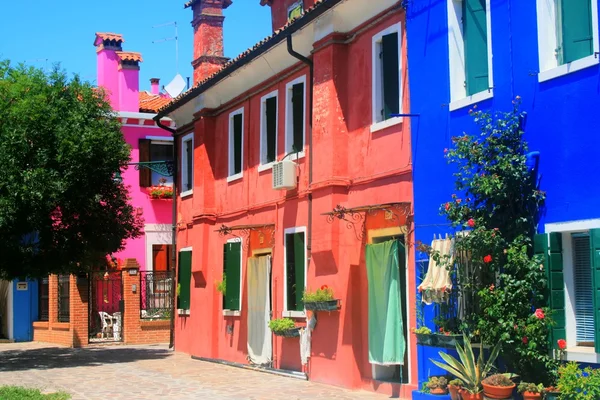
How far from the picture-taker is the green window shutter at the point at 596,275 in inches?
347

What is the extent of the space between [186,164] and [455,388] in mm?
14073

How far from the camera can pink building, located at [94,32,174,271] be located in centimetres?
2981

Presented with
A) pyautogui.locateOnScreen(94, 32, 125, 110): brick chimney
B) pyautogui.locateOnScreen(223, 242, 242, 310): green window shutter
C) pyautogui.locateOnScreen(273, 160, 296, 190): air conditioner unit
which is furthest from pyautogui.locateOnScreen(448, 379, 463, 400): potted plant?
pyautogui.locateOnScreen(94, 32, 125, 110): brick chimney

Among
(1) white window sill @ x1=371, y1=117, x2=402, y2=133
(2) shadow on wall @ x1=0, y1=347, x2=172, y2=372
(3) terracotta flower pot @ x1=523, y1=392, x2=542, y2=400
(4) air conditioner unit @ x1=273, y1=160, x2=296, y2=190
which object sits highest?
(1) white window sill @ x1=371, y1=117, x2=402, y2=133

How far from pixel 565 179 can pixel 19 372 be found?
1334cm

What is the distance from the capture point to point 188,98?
2133 cm

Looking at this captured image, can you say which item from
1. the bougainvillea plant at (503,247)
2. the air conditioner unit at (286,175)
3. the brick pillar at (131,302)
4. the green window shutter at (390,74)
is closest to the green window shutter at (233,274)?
the air conditioner unit at (286,175)

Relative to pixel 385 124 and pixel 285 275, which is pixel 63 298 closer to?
pixel 285 275

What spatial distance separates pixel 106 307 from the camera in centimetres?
2759

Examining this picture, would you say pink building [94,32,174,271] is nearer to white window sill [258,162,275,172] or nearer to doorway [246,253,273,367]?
doorway [246,253,273,367]

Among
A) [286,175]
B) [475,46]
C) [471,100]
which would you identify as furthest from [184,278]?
[475,46]

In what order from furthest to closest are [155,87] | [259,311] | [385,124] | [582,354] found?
1. [155,87]
2. [259,311]
3. [385,124]
4. [582,354]

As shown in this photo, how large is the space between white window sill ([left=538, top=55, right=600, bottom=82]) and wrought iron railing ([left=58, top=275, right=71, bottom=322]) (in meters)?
19.7

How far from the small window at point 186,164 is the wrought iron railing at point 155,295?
405 centimetres
